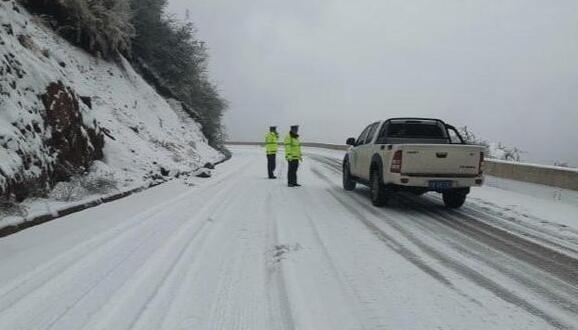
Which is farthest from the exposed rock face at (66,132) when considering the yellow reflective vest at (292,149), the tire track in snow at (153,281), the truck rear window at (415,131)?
the truck rear window at (415,131)

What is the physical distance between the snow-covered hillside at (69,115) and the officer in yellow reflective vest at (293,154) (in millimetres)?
3416

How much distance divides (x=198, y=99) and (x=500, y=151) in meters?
17.2

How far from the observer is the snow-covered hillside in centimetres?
927

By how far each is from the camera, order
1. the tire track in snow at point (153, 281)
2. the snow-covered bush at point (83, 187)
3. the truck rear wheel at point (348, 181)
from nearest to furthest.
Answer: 1. the tire track in snow at point (153, 281)
2. the snow-covered bush at point (83, 187)
3. the truck rear wheel at point (348, 181)

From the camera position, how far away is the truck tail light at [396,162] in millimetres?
10609

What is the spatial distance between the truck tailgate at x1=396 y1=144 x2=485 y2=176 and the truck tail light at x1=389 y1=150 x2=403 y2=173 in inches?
2.5

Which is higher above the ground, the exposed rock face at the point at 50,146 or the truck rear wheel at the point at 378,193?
the exposed rock face at the point at 50,146

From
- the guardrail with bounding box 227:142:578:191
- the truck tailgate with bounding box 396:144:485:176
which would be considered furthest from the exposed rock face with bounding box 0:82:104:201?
the guardrail with bounding box 227:142:578:191

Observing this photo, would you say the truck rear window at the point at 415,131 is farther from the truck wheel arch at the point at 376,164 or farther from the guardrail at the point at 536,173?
the guardrail at the point at 536,173

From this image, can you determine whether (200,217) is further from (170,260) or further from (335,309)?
(335,309)

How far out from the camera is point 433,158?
10.6m

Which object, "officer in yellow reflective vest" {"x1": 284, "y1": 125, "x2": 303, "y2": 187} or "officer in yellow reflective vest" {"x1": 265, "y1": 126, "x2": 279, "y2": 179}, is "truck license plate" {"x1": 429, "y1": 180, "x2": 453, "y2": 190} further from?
"officer in yellow reflective vest" {"x1": 265, "y1": 126, "x2": 279, "y2": 179}

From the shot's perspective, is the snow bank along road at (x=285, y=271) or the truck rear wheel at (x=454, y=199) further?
the truck rear wheel at (x=454, y=199)

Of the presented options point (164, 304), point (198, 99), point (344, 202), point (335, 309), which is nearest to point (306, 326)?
point (335, 309)
